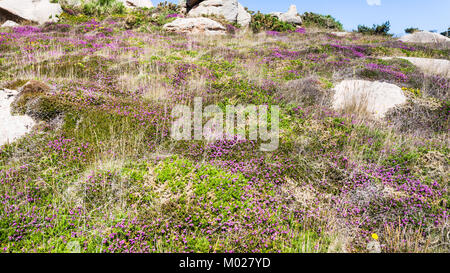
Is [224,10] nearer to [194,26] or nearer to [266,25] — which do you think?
[266,25]

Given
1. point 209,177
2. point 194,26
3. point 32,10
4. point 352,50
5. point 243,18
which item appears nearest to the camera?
point 209,177

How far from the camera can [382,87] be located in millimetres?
7918

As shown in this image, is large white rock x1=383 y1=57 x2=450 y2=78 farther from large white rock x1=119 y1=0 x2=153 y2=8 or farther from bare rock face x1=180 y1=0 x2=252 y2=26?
large white rock x1=119 y1=0 x2=153 y2=8

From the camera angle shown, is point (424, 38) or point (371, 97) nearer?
point (371, 97)

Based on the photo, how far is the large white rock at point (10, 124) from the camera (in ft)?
15.9

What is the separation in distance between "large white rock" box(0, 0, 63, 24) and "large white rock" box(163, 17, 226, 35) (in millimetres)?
10700

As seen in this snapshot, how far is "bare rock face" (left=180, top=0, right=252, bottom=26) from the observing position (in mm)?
27750

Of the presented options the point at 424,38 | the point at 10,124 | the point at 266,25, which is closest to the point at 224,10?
the point at 266,25

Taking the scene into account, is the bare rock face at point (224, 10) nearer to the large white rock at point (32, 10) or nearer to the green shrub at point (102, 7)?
the green shrub at point (102, 7)

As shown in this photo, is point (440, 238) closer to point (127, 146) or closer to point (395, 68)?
point (127, 146)

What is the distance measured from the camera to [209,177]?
434 centimetres

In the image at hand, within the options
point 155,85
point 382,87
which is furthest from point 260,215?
point 382,87

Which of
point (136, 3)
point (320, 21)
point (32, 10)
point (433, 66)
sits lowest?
point (433, 66)

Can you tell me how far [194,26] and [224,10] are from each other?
8.19 meters
